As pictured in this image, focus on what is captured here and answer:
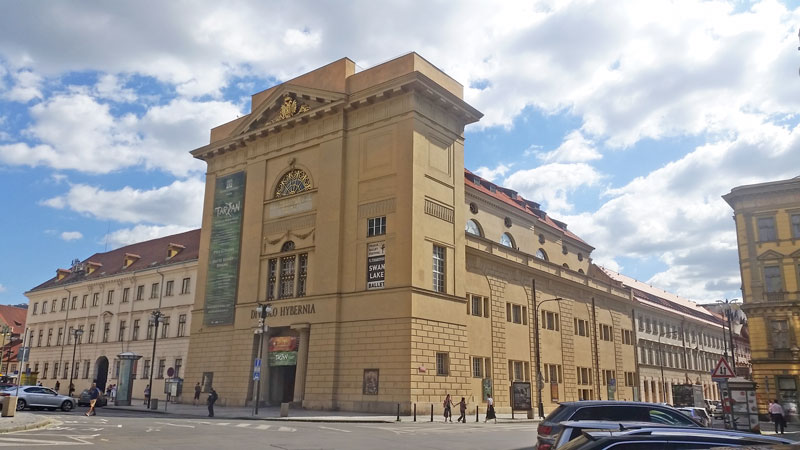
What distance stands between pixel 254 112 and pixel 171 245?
2179cm

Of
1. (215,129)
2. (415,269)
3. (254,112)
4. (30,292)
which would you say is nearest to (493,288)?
(415,269)

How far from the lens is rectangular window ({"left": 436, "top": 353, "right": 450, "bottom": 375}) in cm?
3650

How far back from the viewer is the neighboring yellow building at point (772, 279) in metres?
46.3

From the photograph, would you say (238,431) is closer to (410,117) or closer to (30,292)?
(410,117)

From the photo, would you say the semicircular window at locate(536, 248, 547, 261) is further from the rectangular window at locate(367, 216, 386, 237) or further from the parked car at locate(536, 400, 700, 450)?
the parked car at locate(536, 400, 700, 450)

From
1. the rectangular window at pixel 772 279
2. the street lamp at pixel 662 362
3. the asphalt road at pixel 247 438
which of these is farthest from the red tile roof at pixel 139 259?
the street lamp at pixel 662 362

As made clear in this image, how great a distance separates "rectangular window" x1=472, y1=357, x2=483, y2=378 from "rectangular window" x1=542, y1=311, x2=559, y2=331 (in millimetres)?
9879

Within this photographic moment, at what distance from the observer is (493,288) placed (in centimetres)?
4488

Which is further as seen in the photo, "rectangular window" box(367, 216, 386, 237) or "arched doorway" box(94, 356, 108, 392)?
"arched doorway" box(94, 356, 108, 392)

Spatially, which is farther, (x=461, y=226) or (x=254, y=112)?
(x=254, y=112)

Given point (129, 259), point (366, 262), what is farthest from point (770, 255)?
point (129, 259)

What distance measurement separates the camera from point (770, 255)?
4831 centimetres

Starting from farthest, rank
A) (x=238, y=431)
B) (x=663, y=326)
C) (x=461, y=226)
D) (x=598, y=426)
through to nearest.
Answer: (x=663, y=326), (x=461, y=226), (x=238, y=431), (x=598, y=426)

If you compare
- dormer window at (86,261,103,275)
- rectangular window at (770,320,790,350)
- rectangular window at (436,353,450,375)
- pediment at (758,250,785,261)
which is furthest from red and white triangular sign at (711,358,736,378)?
dormer window at (86,261,103,275)
